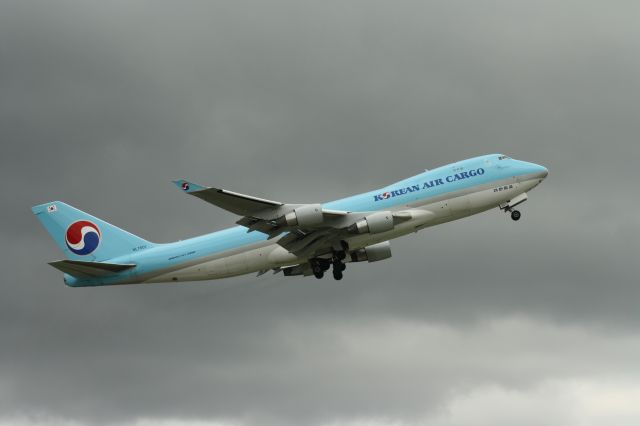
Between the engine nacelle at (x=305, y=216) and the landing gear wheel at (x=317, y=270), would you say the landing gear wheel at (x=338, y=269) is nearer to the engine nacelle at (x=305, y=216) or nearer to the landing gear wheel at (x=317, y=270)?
the landing gear wheel at (x=317, y=270)

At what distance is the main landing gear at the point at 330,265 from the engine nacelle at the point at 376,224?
468cm

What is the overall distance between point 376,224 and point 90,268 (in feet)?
69.7

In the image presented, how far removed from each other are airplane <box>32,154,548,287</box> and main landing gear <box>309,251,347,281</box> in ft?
0.24

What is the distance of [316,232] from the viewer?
69625 millimetres

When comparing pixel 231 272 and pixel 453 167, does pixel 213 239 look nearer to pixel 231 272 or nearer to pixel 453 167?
pixel 231 272

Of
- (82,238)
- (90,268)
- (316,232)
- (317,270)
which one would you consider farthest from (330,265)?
(82,238)

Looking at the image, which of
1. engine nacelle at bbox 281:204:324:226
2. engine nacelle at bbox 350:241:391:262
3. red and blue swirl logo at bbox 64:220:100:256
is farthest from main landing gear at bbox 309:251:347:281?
red and blue swirl logo at bbox 64:220:100:256

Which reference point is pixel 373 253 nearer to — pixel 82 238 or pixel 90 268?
pixel 90 268

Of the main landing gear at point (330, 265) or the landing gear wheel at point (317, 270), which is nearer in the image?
the main landing gear at point (330, 265)

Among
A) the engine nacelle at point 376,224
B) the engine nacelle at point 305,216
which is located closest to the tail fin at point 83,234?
the engine nacelle at point 305,216

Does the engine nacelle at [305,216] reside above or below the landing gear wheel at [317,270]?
above

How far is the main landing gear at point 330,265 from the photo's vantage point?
73.1m

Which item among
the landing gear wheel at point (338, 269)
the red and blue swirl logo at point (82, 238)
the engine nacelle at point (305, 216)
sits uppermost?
the red and blue swirl logo at point (82, 238)

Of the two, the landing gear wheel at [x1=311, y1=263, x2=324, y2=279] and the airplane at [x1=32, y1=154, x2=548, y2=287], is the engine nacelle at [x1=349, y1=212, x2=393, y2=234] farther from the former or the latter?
the landing gear wheel at [x1=311, y1=263, x2=324, y2=279]
